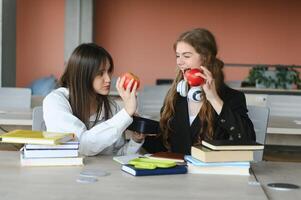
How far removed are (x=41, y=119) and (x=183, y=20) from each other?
6103 mm

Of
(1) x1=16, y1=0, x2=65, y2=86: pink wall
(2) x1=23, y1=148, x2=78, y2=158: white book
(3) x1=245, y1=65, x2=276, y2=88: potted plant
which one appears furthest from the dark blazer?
(1) x1=16, y1=0, x2=65, y2=86: pink wall

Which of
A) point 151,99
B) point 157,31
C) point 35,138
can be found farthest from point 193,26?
point 35,138

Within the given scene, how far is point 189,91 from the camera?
2.27 m

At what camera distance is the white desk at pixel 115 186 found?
59.4 inches

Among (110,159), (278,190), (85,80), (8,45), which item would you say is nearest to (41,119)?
(85,80)

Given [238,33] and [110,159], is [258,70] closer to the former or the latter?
[238,33]

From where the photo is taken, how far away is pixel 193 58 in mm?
2316

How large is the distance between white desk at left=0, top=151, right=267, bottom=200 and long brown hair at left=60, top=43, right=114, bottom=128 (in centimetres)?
40

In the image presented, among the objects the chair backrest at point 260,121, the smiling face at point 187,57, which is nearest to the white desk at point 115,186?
the smiling face at point 187,57

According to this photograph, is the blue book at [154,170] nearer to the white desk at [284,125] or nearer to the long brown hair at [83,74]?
the long brown hair at [83,74]

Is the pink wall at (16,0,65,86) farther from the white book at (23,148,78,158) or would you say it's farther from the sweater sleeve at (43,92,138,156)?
the white book at (23,148,78,158)

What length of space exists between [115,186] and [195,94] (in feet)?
2.51

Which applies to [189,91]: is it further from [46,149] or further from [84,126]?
[46,149]

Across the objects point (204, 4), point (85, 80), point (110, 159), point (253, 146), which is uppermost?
point (204, 4)
